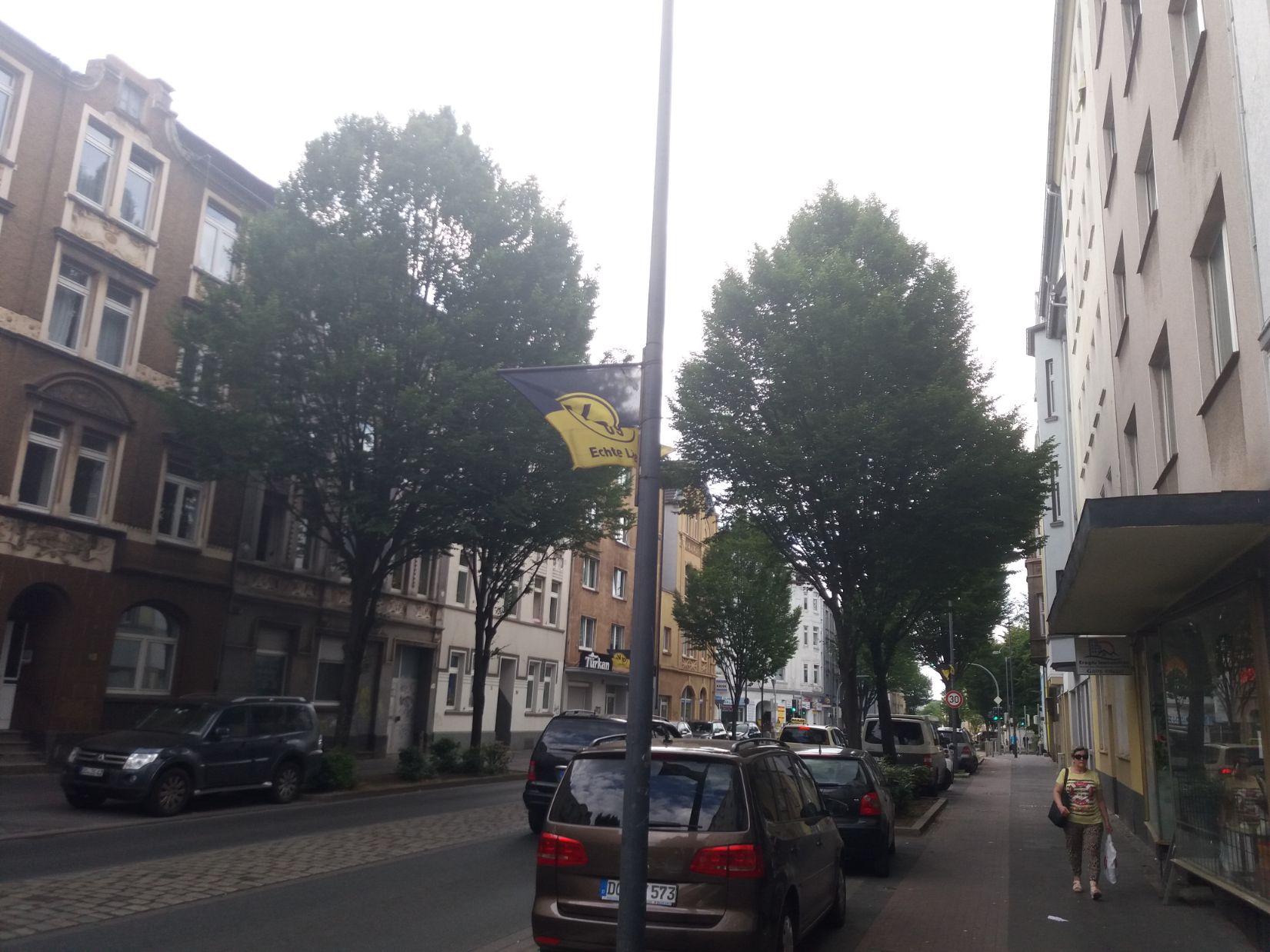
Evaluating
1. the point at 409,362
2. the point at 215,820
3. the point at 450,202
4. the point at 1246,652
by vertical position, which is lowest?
the point at 215,820

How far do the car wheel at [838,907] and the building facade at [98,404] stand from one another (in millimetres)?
16711

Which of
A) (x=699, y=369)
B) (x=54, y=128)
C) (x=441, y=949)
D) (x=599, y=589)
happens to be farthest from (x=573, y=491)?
(x=599, y=589)

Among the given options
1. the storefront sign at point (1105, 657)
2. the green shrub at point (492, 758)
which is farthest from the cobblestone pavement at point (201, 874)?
the green shrub at point (492, 758)

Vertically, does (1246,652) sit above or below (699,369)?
below

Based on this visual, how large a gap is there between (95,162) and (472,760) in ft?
53.6

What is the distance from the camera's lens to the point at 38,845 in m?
11.8

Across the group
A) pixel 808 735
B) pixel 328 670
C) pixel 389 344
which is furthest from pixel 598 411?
pixel 328 670

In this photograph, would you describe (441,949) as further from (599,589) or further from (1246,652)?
(599,589)

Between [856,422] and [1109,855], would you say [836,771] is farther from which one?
[856,422]

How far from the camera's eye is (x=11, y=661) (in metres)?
20.0

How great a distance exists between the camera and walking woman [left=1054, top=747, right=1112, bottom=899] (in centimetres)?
1157

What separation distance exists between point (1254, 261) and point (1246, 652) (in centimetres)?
350

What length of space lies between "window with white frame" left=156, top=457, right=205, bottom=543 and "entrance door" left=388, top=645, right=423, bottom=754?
9785 millimetres

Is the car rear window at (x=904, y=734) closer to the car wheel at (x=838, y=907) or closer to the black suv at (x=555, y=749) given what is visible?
the black suv at (x=555, y=749)
